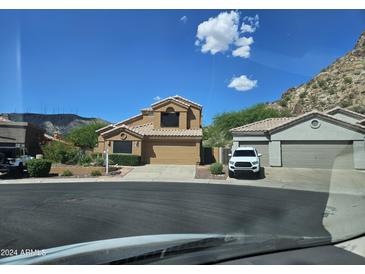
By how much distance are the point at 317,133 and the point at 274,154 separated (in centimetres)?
281

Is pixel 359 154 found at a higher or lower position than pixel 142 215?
higher

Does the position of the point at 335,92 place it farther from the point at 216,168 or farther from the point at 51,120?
the point at 51,120

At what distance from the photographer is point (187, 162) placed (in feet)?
61.0

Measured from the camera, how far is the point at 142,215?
7.74 meters

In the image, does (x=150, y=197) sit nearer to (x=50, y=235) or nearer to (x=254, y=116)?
(x=50, y=235)

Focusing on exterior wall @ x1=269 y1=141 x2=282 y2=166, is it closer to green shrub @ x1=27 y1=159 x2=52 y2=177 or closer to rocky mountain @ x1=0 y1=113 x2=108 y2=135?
rocky mountain @ x1=0 y1=113 x2=108 y2=135

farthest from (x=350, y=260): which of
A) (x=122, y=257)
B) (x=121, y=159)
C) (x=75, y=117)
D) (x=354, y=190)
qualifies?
(x=121, y=159)

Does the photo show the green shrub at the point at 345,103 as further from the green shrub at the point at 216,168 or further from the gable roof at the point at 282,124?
the green shrub at the point at 216,168

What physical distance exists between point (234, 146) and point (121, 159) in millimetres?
6233

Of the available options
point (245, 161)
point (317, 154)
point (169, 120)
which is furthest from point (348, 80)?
point (169, 120)

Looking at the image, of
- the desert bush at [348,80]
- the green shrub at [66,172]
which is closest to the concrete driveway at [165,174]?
the green shrub at [66,172]

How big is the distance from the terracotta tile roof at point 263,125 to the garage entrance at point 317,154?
128 cm

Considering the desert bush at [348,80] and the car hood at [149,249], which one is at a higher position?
the desert bush at [348,80]

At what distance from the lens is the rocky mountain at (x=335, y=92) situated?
1395 cm
